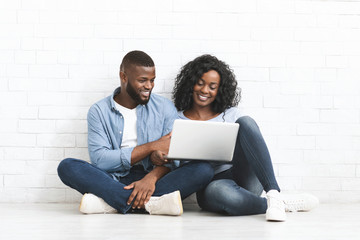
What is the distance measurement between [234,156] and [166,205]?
0.60 metres

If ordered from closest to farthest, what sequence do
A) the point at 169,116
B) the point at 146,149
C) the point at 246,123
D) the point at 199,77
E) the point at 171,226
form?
the point at 171,226, the point at 246,123, the point at 146,149, the point at 169,116, the point at 199,77

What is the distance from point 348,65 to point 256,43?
29.4 inches

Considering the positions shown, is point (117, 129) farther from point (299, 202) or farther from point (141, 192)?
point (299, 202)

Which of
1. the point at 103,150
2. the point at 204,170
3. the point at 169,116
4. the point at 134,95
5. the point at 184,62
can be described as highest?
the point at 184,62

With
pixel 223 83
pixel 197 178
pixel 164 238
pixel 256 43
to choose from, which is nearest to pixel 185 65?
pixel 223 83

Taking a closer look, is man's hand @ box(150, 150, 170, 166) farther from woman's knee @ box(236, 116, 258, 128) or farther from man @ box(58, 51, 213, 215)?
woman's knee @ box(236, 116, 258, 128)

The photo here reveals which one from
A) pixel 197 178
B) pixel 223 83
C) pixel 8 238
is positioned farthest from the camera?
pixel 223 83

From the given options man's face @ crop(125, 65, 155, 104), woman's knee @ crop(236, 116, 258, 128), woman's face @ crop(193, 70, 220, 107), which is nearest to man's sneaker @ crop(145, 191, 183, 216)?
woman's knee @ crop(236, 116, 258, 128)

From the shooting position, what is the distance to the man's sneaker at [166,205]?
2807 millimetres

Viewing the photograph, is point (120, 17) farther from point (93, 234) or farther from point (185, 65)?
point (93, 234)

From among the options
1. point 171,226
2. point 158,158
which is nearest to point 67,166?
point 158,158

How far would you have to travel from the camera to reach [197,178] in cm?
296

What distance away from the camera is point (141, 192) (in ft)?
9.45

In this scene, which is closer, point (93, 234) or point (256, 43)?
point (93, 234)
